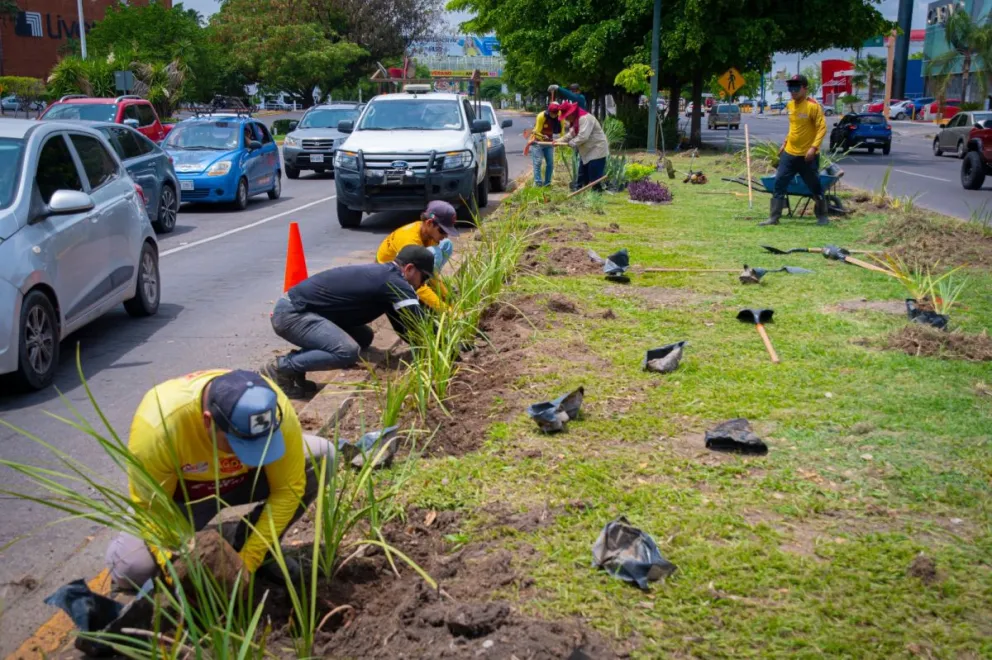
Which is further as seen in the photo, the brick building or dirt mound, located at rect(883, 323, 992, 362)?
the brick building

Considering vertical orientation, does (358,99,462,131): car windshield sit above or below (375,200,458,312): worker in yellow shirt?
above

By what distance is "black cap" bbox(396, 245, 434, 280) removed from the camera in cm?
649

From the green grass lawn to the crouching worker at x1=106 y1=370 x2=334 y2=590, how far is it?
0.80 m

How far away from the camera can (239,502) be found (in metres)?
3.96

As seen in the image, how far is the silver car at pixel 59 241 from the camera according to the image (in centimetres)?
633

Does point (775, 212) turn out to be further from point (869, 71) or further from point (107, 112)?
point (869, 71)

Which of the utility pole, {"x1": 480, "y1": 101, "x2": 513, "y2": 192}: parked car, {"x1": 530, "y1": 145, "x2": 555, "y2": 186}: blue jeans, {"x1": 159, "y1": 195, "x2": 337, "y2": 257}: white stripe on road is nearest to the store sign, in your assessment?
the utility pole

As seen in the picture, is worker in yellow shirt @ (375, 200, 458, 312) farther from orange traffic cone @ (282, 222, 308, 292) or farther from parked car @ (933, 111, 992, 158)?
parked car @ (933, 111, 992, 158)

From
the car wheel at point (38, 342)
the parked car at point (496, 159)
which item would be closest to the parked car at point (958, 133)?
the parked car at point (496, 159)

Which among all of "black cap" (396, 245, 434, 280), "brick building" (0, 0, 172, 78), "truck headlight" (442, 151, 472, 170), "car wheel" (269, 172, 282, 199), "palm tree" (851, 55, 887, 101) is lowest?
"car wheel" (269, 172, 282, 199)

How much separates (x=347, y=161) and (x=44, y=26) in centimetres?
6678

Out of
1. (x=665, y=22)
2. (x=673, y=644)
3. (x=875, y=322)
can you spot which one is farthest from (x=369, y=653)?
(x=665, y=22)

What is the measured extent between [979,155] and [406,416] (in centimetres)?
1831

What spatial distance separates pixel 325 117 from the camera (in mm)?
23969
